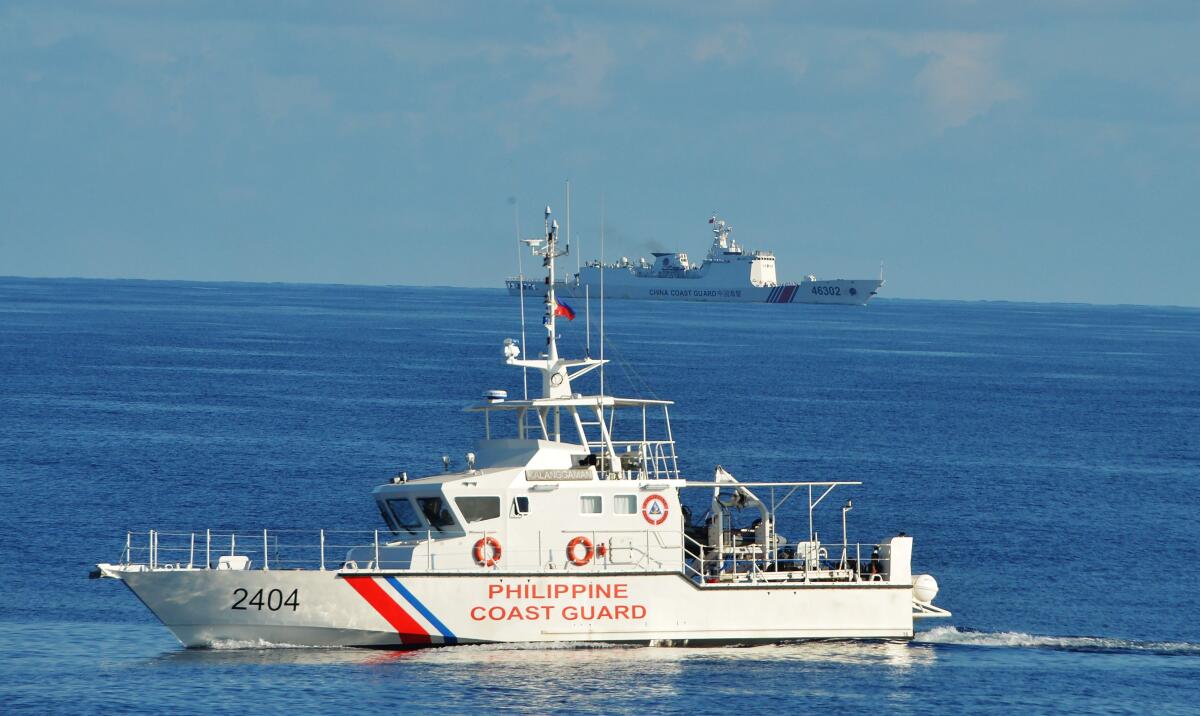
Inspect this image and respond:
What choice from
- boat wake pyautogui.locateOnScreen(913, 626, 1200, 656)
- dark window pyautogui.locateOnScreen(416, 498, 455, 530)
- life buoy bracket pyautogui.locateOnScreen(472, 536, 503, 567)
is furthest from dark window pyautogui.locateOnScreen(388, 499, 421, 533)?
boat wake pyautogui.locateOnScreen(913, 626, 1200, 656)

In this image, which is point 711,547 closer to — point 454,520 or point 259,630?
point 454,520

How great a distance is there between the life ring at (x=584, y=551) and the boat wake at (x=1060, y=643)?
6430mm

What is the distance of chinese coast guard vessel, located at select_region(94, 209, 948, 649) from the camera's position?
2925 centimetres

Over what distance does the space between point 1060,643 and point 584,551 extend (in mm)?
9050

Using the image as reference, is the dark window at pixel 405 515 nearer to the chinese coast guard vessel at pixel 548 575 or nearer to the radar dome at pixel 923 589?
the chinese coast guard vessel at pixel 548 575

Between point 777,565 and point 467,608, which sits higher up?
point 777,565

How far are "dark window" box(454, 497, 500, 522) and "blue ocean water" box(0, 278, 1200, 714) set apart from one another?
2.35 metres

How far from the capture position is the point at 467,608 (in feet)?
96.6

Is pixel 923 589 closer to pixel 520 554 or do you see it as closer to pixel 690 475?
pixel 520 554

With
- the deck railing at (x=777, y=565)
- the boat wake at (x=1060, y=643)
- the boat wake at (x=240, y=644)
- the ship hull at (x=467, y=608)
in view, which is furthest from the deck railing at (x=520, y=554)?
the boat wake at (x=1060, y=643)

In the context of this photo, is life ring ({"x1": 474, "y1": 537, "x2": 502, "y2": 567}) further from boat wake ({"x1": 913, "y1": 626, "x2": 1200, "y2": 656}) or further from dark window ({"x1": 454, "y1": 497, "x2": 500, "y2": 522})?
boat wake ({"x1": 913, "y1": 626, "x2": 1200, "y2": 656})

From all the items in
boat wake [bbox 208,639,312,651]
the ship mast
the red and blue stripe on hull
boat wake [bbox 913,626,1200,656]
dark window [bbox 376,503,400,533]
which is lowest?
boat wake [bbox 913,626,1200,656]

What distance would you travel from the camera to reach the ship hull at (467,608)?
2917 cm

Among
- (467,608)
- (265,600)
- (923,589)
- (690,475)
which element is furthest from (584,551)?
(690,475)
